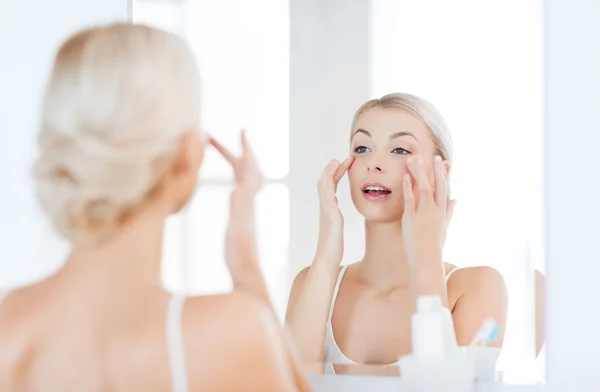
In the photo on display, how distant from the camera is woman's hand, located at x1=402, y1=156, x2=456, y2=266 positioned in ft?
4.28

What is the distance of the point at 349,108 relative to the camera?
4.45 feet

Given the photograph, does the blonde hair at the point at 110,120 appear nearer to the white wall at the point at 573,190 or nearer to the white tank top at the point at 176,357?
the white tank top at the point at 176,357

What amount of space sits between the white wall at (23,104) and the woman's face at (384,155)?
2.07 feet

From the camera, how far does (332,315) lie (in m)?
1.35

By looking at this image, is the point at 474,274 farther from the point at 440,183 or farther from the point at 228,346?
the point at 228,346

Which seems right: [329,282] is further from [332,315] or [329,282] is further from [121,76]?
[121,76]

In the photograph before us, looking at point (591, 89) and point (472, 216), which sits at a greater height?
point (591, 89)

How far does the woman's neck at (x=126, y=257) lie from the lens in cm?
100

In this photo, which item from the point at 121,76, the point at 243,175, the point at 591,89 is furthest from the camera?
the point at 243,175

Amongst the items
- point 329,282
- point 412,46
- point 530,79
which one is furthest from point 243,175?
point 530,79

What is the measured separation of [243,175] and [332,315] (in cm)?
26

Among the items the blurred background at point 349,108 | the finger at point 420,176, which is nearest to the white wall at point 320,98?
the blurred background at point 349,108

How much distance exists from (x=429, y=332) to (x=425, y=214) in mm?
193

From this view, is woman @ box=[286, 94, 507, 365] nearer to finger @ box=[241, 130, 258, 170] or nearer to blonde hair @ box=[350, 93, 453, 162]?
blonde hair @ box=[350, 93, 453, 162]
